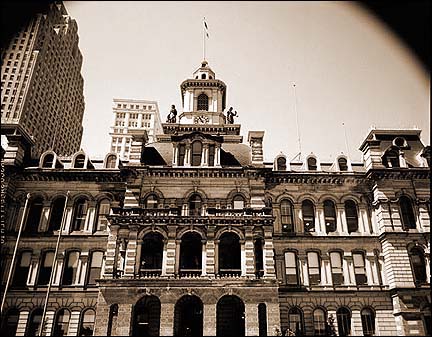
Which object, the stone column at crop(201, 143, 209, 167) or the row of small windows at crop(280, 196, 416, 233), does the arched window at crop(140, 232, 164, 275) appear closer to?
the stone column at crop(201, 143, 209, 167)

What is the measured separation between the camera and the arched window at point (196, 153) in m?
34.5

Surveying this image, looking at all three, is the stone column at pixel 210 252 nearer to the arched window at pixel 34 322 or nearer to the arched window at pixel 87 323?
the arched window at pixel 87 323

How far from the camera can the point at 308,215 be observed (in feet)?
113

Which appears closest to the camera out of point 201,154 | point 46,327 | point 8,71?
point 46,327

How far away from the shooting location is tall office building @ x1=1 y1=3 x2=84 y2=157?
8481cm

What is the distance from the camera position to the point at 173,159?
3422 centimetres

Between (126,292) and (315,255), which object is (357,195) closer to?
(315,255)

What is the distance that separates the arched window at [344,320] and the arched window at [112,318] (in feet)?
54.7

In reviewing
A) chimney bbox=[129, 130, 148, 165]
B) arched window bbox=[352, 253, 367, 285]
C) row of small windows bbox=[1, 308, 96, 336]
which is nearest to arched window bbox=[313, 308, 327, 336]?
arched window bbox=[352, 253, 367, 285]

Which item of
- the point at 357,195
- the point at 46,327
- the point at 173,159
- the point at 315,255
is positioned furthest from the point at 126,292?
the point at 357,195

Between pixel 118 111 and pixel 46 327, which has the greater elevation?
pixel 118 111

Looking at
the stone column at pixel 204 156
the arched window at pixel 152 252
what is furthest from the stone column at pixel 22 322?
the stone column at pixel 204 156

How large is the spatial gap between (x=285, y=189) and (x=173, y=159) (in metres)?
10.2

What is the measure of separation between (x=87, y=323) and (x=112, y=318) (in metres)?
3.84
